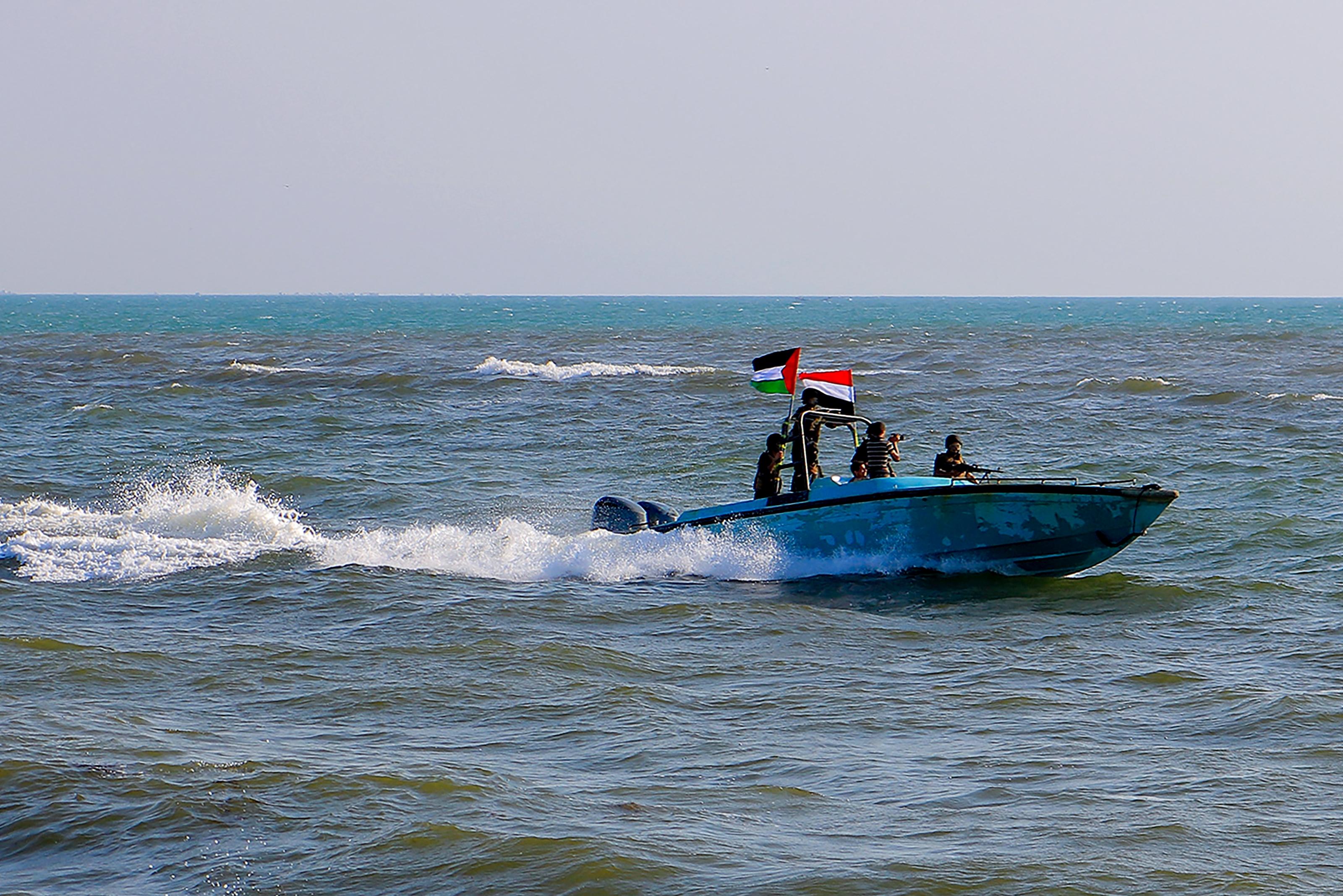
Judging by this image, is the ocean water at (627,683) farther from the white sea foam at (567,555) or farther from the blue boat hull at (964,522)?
the blue boat hull at (964,522)

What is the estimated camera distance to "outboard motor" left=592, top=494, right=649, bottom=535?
16.7 m

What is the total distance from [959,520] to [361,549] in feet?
23.4

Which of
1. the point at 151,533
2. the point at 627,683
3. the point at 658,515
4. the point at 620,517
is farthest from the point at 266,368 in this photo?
the point at 627,683

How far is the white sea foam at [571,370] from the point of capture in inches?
1790

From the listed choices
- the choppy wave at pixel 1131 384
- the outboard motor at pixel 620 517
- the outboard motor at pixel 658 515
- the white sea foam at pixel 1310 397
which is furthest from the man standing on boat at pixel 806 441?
the choppy wave at pixel 1131 384

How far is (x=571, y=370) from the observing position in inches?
1844

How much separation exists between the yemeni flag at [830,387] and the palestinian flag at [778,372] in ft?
0.48

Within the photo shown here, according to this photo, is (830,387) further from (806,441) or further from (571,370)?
(571,370)

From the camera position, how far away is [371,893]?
7438 mm

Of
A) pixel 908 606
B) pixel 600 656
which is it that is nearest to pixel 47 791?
pixel 600 656

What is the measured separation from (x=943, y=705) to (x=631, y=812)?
3189mm

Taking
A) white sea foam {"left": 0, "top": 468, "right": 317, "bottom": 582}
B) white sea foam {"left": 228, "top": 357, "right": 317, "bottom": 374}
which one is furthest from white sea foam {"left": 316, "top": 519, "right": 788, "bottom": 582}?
white sea foam {"left": 228, "top": 357, "right": 317, "bottom": 374}

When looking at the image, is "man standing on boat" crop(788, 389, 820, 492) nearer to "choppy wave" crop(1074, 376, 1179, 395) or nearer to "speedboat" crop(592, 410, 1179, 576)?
"speedboat" crop(592, 410, 1179, 576)

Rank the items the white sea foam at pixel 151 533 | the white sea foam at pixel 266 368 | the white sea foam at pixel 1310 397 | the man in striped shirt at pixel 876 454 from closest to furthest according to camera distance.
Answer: the man in striped shirt at pixel 876 454 < the white sea foam at pixel 151 533 < the white sea foam at pixel 1310 397 < the white sea foam at pixel 266 368
